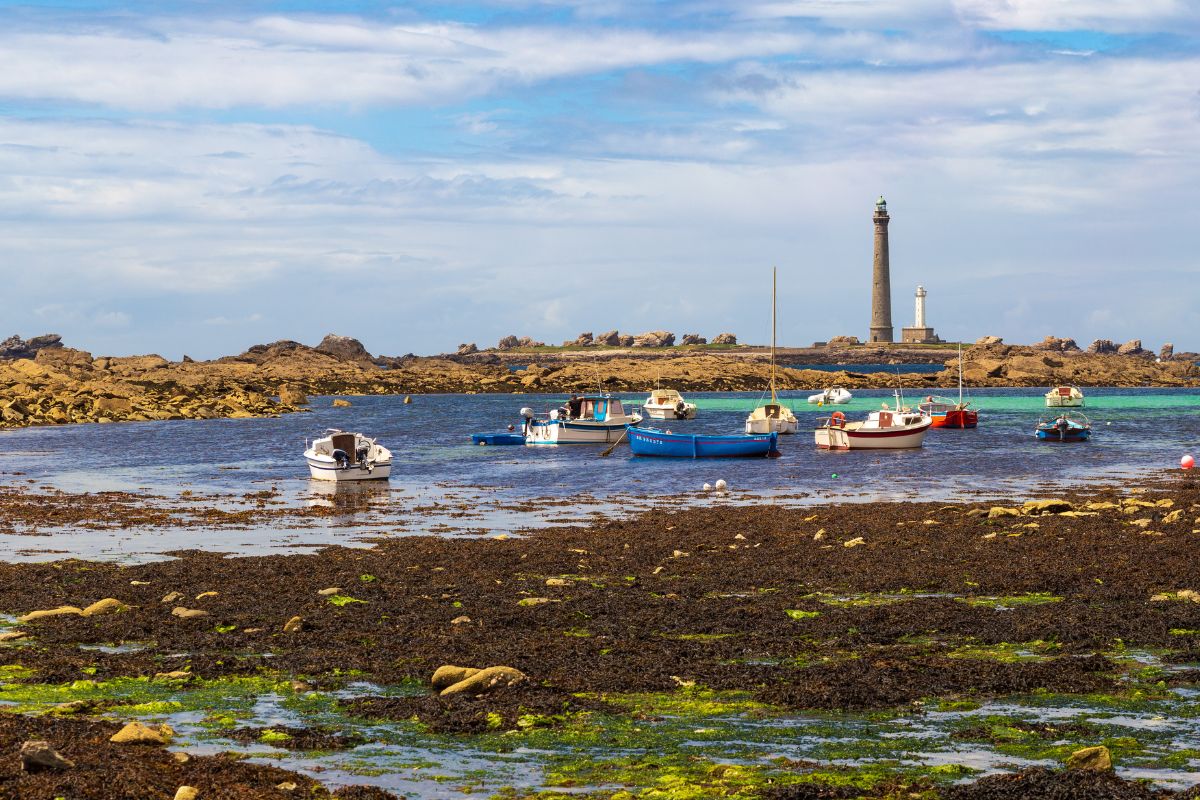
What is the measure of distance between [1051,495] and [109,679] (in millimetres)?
30877

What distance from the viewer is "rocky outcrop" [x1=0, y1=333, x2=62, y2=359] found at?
Answer: 19025 centimetres

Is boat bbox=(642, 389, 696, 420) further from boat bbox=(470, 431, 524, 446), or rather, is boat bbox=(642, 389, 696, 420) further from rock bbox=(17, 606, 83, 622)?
rock bbox=(17, 606, 83, 622)

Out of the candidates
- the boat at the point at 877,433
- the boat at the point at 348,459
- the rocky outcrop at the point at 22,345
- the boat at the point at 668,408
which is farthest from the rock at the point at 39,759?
the rocky outcrop at the point at 22,345

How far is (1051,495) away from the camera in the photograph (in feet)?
125

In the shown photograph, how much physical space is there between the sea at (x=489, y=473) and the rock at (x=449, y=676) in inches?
563

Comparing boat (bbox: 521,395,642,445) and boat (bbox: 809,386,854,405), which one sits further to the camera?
boat (bbox: 809,386,854,405)

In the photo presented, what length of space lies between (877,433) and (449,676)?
170 feet

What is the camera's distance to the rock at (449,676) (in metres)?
13.5

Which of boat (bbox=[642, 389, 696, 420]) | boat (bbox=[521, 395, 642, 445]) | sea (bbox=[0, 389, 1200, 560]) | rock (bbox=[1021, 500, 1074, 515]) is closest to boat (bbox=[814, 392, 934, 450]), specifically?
sea (bbox=[0, 389, 1200, 560])

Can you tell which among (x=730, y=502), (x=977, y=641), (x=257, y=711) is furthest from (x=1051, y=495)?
(x=257, y=711)

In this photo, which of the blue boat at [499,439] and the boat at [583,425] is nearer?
the boat at [583,425]

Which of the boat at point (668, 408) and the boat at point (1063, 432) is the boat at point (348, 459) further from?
the boat at point (668, 408)

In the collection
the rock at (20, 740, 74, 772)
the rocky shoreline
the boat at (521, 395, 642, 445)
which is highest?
the rocky shoreline

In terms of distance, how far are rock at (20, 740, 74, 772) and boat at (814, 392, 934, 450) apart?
5555 cm
